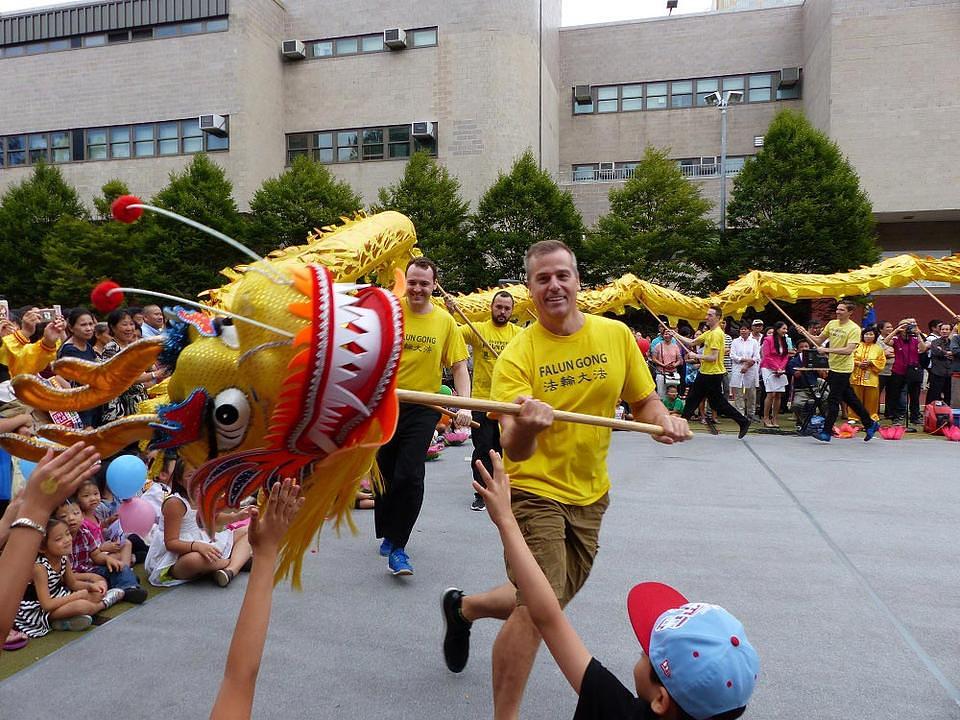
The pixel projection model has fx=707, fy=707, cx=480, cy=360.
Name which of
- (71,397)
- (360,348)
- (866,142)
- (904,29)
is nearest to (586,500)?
(360,348)

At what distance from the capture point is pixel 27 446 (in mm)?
1642

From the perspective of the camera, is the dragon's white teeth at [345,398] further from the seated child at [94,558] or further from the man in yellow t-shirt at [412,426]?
the seated child at [94,558]

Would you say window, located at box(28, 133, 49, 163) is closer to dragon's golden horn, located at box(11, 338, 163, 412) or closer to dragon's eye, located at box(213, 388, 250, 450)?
dragon's golden horn, located at box(11, 338, 163, 412)

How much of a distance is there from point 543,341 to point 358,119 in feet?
79.4

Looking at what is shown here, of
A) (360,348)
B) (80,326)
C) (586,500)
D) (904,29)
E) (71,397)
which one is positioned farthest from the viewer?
(904,29)

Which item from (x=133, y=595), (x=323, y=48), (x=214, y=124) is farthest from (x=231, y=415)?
(x=323, y=48)

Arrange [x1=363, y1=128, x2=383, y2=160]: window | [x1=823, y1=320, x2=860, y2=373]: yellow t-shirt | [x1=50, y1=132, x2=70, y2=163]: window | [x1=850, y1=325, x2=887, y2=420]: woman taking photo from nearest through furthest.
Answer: [x1=823, y1=320, x2=860, y2=373]: yellow t-shirt → [x1=850, y1=325, x2=887, y2=420]: woman taking photo → [x1=363, y1=128, x2=383, y2=160]: window → [x1=50, y1=132, x2=70, y2=163]: window

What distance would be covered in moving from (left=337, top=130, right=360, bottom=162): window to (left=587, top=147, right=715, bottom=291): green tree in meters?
9.52

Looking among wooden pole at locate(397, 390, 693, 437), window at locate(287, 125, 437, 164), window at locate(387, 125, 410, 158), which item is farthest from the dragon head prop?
window at locate(387, 125, 410, 158)

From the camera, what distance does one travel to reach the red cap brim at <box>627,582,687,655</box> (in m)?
1.64

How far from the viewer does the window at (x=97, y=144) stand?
83.6 feet

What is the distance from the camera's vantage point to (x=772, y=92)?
25.9 m

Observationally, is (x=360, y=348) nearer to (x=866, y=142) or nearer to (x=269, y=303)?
(x=269, y=303)

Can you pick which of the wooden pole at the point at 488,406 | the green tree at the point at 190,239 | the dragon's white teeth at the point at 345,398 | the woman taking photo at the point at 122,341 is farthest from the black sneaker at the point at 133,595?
the green tree at the point at 190,239
